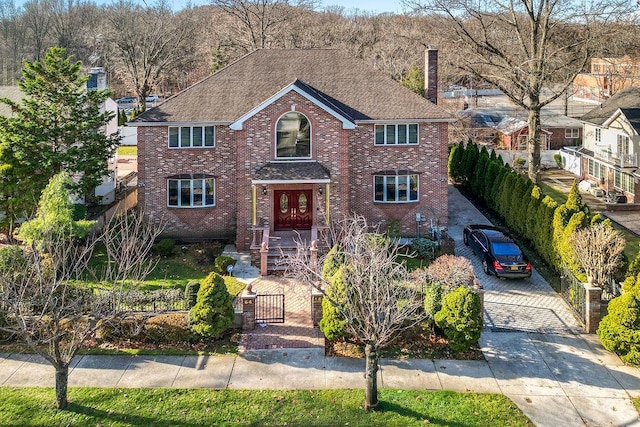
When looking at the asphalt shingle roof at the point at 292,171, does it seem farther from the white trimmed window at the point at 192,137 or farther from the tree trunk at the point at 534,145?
the tree trunk at the point at 534,145

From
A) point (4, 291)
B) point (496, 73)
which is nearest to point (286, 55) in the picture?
point (496, 73)

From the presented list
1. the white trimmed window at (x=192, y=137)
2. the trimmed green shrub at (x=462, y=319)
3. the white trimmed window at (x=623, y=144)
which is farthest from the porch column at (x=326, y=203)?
the white trimmed window at (x=623, y=144)

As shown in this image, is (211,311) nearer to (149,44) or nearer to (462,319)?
(462,319)

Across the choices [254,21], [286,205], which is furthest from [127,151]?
[286,205]

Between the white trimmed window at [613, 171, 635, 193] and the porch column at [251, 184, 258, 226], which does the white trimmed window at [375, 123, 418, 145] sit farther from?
the white trimmed window at [613, 171, 635, 193]

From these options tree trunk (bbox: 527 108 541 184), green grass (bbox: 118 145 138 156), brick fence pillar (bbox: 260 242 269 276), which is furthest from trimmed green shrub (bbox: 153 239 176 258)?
green grass (bbox: 118 145 138 156)
